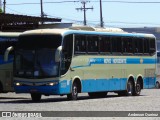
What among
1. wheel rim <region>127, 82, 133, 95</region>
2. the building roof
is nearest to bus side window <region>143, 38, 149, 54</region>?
wheel rim <region>127, 82, 133, 95</region>

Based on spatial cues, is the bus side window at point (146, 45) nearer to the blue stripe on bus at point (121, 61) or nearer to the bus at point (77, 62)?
the bus at point (77, 62)

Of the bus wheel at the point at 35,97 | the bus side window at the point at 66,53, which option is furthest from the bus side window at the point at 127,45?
the bus wheel at the point at 35,97

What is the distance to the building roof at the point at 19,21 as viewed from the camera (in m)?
41.5

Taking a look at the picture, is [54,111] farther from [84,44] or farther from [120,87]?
[120,87]

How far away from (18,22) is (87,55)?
17.4 meters

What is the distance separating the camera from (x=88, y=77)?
1200 inches

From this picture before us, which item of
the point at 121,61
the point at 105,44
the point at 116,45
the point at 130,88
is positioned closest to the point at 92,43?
the point at 105,44

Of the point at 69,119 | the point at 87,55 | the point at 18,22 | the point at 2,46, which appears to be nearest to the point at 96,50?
the point at 87,55

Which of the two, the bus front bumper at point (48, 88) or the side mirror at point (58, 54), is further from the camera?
the bus front bumper at point (48, 88)

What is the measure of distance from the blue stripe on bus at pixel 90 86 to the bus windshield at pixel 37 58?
1.84 ft

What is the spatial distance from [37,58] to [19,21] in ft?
56.7

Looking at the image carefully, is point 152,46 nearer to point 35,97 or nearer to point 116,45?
point 116,45

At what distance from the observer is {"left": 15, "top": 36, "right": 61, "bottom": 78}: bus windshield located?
2767 centimetres

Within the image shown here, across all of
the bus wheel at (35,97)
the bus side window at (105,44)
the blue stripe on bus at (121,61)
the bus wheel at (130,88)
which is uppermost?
the bus side window at (105,44)
